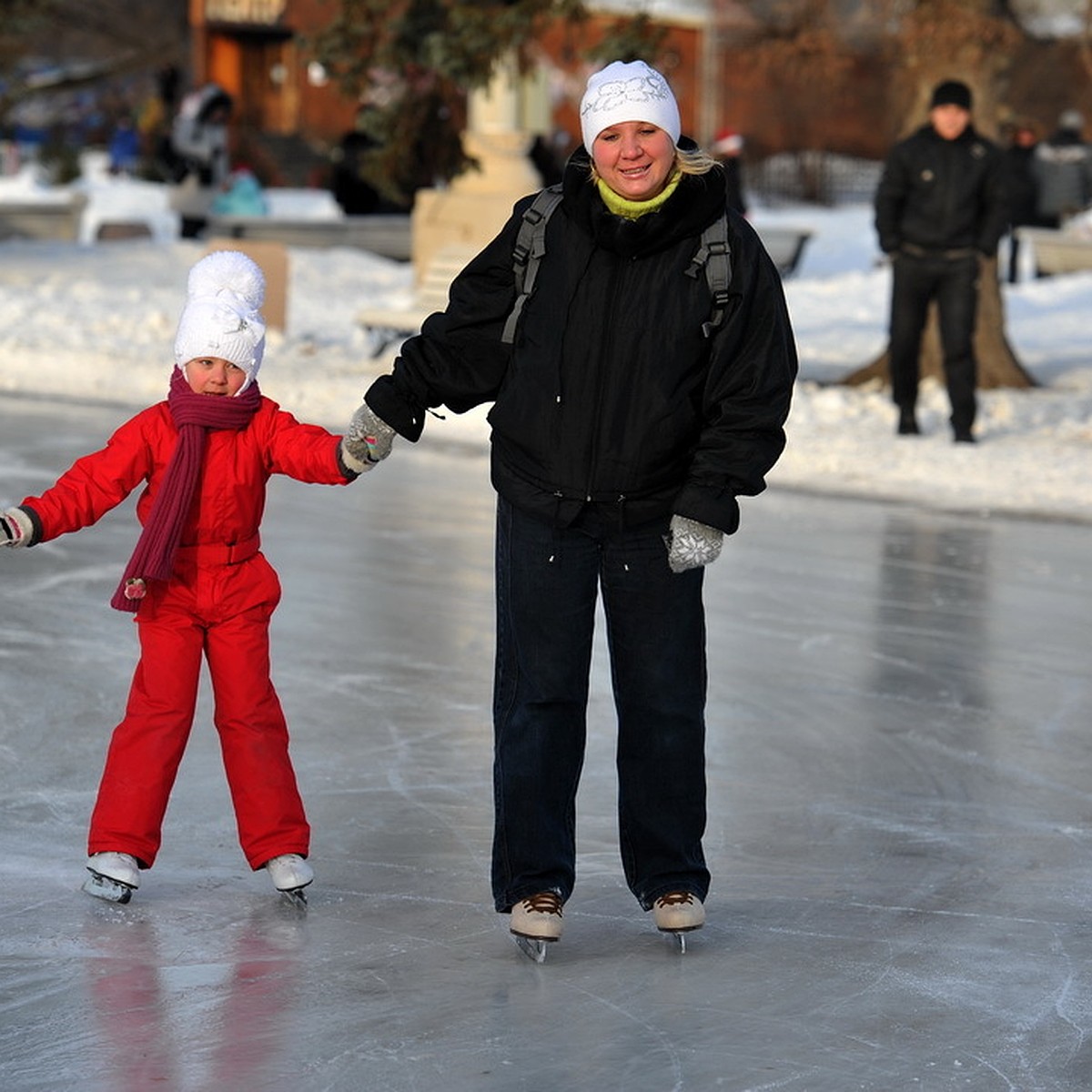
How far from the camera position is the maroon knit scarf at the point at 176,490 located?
4.89 m

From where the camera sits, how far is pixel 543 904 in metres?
4.73

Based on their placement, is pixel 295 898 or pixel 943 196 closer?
pixel 295 898

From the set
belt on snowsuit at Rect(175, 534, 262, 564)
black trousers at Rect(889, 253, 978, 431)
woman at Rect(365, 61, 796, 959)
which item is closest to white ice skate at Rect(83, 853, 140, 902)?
belt on snowsuit at Rect(175, 534, 262, 564)

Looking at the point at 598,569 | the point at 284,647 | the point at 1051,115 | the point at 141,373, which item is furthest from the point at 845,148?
the point at 598,569

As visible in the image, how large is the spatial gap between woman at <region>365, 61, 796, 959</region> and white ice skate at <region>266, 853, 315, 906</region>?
0.48 m

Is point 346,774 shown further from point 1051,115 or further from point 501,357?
point 1051,115

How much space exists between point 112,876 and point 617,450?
1.46m

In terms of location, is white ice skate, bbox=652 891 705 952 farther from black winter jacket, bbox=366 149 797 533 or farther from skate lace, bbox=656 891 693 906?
black winter jacket, bbox=366 149 797 533

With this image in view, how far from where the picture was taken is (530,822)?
4.76 meters

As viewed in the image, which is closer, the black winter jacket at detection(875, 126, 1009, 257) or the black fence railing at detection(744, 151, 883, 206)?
the black winter jacket at detection(875, 126, 1009, 257)

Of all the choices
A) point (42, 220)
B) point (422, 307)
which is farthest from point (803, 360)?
point (42, 220)

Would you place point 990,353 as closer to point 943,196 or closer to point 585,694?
point 943,196

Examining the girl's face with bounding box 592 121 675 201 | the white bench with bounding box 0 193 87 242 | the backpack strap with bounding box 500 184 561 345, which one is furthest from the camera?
the white bench with bounding box 0 193 87 242

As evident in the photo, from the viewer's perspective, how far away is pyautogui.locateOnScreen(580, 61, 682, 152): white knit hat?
4570mm
